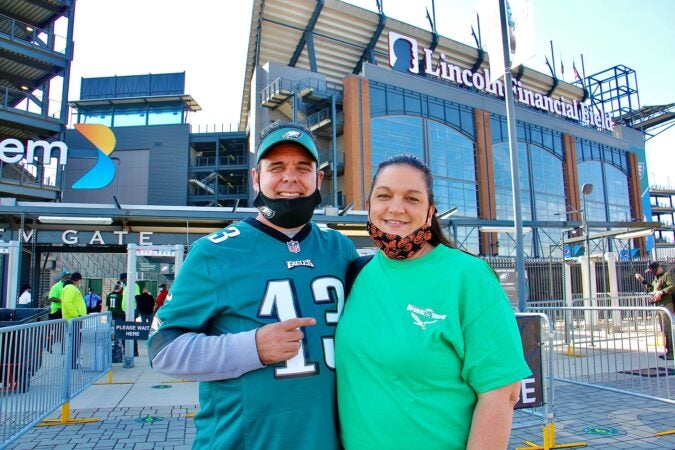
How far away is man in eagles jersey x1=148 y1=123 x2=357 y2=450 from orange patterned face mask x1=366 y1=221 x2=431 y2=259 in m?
0.27

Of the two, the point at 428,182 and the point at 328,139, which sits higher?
the point at 328,139

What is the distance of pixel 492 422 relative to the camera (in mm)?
1537

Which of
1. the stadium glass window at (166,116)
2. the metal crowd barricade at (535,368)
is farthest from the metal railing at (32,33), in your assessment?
the metal crowd barricade at (535,368)

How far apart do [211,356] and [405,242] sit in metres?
0.87

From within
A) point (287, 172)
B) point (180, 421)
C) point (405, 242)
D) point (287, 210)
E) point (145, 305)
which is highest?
point (287, 172)

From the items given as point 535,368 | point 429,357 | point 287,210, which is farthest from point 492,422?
point 535,368

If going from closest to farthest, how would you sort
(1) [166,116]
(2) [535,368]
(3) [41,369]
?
(2) [535,368] → (3) [41,369] → (1) [166,116]

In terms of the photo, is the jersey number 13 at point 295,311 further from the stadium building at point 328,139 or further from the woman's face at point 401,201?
the stadium building at point 328,139

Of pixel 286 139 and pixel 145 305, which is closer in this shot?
pixel 286 139

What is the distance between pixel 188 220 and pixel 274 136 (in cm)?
1422

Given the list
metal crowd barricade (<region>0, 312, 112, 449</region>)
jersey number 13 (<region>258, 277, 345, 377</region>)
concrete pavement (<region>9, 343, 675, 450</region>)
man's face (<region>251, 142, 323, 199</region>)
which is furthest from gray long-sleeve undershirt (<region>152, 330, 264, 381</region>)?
concrete pavement (<region>9, 343, 675, 450</region>)

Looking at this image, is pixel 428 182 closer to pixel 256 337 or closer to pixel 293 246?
pixel 293 246

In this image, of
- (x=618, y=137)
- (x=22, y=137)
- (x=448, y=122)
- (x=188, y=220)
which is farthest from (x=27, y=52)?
(x=618, y=137)

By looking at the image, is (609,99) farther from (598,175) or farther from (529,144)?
(529,144)
